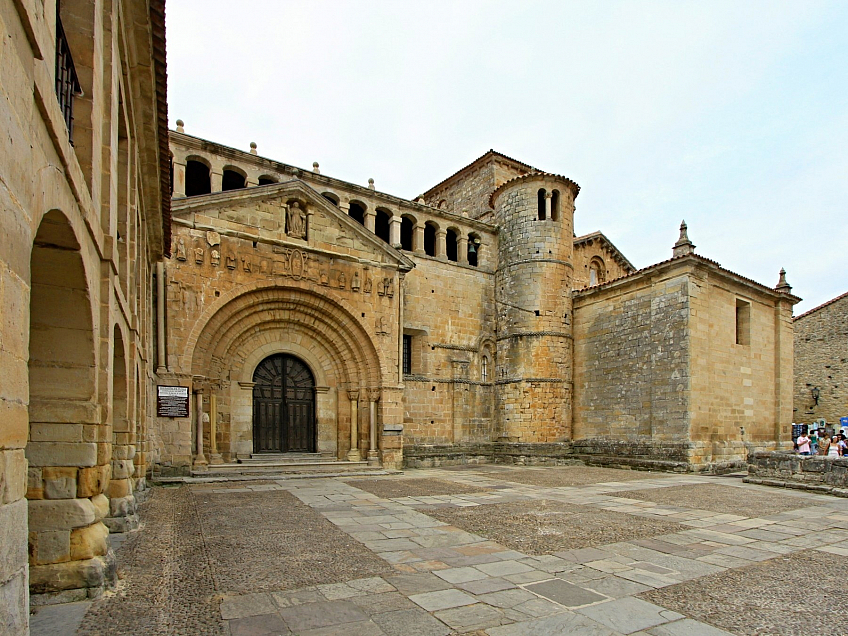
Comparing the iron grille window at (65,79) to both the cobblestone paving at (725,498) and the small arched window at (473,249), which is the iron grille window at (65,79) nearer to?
the cobblestone paving at (725,498)

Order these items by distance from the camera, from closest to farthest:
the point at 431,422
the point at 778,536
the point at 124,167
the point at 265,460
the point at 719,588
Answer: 1. the point at 719,588
2. the point at 124,167
3. the point at 778,536
4. the point at 265,460
5. the point at 431,422

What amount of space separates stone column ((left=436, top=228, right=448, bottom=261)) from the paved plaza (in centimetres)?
1058

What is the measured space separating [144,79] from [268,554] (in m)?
6.43

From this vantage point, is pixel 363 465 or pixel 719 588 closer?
pixel 719 588

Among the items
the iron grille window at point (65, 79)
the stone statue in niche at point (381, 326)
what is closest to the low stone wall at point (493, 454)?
the stone statue in niche at point (381, 326)

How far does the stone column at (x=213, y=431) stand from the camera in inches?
527

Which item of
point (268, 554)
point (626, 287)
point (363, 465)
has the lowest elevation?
point (363, 465)

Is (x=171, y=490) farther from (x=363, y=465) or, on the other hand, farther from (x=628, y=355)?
(x=628, y=355)

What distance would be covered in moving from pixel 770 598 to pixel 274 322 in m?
12.6

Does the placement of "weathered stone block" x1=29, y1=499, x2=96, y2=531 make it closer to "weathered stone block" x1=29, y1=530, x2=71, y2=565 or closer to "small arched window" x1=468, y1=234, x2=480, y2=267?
"weathered stone block" x1=29, y1=530, x2=71, y2=565

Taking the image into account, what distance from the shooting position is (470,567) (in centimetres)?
594

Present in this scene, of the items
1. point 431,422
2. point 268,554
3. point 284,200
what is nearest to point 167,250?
point 284,200

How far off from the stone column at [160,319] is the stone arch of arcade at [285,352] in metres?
0.65

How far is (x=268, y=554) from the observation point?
6.26 metres
